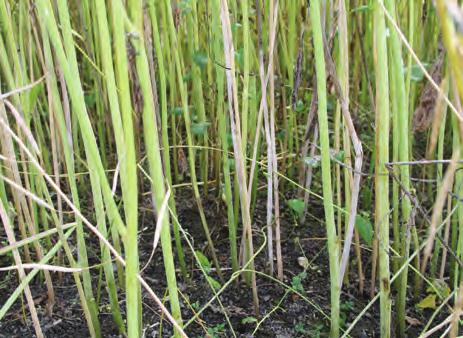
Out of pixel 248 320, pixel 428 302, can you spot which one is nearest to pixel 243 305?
pixel 248 320

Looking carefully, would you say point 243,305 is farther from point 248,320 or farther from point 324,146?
point 324,146

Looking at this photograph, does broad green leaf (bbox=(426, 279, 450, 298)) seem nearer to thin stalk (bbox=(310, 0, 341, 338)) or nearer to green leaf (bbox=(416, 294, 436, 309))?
green leaf (bbox=(416, 294, 436, 309))

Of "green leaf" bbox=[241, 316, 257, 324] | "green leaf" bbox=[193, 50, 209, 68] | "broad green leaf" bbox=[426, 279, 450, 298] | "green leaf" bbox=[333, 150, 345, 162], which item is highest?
"green leaf" bbox=[193, 50, 209, 68]

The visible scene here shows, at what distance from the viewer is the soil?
0.77 metres

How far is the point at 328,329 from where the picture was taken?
2.53 ft

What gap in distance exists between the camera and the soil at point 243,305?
2.54 ft

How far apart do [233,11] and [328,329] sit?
48 centimetres

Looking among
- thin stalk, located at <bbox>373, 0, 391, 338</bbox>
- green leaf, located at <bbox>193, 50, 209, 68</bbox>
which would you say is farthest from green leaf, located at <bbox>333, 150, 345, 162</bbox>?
green leaf, located at <bbox>193, 50, 209, 68</bbox>

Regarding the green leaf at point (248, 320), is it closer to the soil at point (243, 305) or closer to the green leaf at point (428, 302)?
the soil at point (243, 305)

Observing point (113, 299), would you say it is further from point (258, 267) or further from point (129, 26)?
point (129, 26)

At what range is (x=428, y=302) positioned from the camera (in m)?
0.78

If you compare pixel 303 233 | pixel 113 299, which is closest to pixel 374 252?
pixel 303 233

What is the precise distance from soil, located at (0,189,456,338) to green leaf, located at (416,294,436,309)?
0.04 ft

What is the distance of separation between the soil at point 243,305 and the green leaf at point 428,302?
0.04 ft
